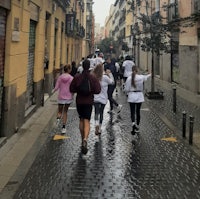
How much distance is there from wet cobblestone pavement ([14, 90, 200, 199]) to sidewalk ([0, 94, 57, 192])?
0.34 m

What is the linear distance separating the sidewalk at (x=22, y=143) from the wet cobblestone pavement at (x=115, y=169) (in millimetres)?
337

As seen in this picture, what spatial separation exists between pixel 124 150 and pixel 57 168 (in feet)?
6.16

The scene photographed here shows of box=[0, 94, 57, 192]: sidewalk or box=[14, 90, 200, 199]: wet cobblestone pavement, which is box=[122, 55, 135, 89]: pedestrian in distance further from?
box=[14, 90, 200, 199]: wet cobblestone pavement

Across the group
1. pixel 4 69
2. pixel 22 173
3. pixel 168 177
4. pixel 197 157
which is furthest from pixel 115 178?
pixel 4 69

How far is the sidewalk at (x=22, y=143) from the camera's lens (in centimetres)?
659

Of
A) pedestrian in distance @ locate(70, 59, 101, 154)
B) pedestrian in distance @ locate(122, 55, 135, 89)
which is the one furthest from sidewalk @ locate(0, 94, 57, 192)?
pedestrian in distance @ locate(122, 55, 135, 89)

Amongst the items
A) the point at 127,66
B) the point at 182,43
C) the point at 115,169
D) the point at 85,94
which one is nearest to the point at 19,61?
the point at 85,94

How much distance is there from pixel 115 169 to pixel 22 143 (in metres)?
2.82

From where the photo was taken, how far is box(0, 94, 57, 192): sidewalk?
21.6ft

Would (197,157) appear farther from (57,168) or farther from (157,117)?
(157,117)

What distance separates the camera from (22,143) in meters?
8.45

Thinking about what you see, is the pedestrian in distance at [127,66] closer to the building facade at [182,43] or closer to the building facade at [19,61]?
the building facade at [182,43]

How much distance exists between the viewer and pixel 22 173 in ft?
20.7

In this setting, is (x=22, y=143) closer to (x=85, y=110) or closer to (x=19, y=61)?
(x=85, y=110)
